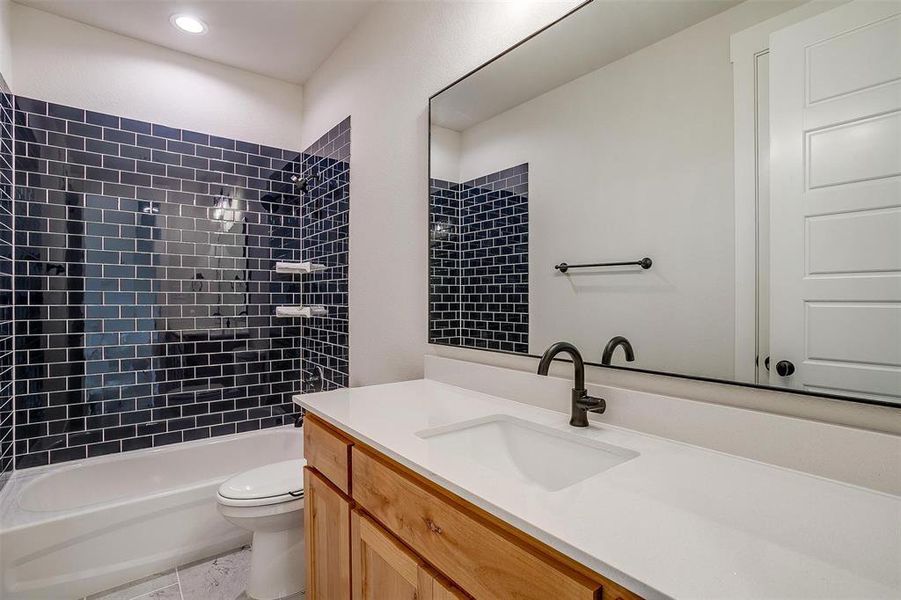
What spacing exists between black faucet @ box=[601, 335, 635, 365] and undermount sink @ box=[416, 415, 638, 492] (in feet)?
0.82

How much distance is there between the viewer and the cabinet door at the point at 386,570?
0.86 metres

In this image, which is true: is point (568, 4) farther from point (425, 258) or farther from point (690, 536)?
point (690, 536)

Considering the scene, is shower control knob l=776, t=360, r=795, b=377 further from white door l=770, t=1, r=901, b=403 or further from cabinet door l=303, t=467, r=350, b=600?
cabinet door l=303, t=467, r=350, b=600

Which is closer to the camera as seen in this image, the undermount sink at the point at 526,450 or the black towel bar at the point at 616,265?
the undermount sink at the point at 526,450

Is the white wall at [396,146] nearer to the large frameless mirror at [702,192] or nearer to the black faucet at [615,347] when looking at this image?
the large frameless mirror at [702,192]

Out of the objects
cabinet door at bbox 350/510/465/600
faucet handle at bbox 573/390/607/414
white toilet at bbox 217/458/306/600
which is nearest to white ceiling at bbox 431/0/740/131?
faucet handle at bbox 573/390/607/414

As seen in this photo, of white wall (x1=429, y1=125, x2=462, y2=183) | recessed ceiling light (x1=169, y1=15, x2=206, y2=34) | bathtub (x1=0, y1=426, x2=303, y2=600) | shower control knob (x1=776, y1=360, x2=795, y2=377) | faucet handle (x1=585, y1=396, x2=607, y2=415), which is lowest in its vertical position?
bathtub (x1=0, y1=426, x2=303, y2=600)

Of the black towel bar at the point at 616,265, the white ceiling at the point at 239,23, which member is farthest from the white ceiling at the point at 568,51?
the white ceiling at the point at 239,23

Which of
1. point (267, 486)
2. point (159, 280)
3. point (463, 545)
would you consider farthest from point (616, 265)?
point (159, 280)

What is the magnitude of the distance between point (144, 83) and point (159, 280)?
1.15m

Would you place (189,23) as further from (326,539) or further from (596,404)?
(596,404)

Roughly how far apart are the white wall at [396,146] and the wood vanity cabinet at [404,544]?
71 cm

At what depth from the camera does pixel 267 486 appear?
6.18 feet

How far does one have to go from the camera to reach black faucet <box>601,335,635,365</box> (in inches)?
44.7
